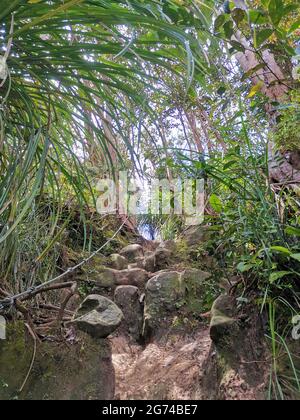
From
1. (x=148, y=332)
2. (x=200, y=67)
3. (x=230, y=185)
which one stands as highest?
(x=200, y=67)

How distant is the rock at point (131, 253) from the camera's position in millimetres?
2225

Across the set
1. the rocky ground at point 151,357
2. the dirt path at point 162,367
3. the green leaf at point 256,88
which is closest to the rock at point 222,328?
the rocky ground at point 151,357

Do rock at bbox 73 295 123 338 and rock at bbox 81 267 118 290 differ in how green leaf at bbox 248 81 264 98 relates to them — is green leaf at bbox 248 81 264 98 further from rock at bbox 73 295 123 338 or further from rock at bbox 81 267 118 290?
rock at bbox 81 267 118 290

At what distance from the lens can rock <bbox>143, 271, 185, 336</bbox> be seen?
1393 millimetres

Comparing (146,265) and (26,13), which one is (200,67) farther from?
(146,265)

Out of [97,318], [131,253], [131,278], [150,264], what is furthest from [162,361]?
[131,253]

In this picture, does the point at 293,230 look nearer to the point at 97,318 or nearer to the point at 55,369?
the point at 97,318

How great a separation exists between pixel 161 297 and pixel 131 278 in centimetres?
36

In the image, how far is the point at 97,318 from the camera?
967 mm

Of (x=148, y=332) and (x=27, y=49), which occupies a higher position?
(x=27, y=49)

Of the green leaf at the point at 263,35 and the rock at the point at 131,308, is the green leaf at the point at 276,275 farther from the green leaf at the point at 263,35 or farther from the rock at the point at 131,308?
the rock at the point at 131,308
